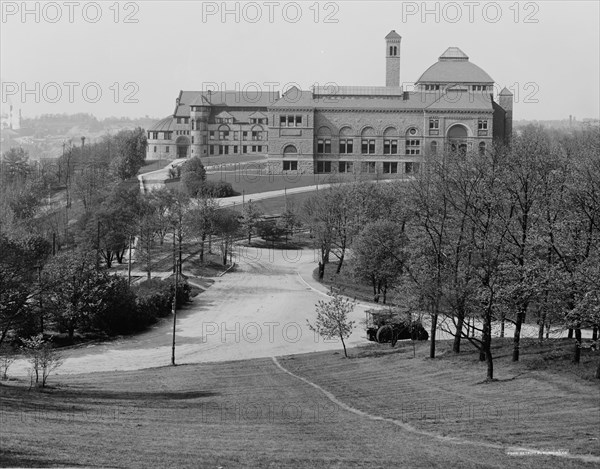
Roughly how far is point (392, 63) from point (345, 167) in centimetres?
1780

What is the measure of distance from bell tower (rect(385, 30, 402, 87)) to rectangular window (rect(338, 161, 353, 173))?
49.5 feet

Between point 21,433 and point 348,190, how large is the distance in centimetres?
5473

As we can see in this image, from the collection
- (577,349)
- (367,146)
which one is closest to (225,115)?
(367,146)

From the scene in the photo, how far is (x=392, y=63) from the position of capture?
115m

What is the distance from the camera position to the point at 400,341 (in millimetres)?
43594

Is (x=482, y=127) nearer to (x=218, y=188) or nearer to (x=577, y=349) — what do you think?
(x=218, y=188)

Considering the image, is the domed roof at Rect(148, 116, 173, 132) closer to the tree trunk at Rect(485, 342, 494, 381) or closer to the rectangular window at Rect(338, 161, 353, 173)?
the rectangular window at Rect(338, 161, 353, 173)

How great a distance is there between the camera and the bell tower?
11494 centimetres

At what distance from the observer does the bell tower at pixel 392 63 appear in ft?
377

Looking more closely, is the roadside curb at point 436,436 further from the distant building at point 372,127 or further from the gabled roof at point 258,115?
the gabled roof at point 258,115

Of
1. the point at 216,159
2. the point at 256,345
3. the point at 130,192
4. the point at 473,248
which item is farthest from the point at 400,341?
the point at 216,159

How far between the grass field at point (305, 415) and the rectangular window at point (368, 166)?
69.2 meters

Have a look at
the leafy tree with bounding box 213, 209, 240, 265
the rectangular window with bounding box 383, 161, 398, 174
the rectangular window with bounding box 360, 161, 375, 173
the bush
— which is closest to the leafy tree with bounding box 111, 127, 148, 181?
the bush

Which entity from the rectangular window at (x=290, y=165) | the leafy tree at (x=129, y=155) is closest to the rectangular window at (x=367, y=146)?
the rectangular window at (x=290, y=165)
